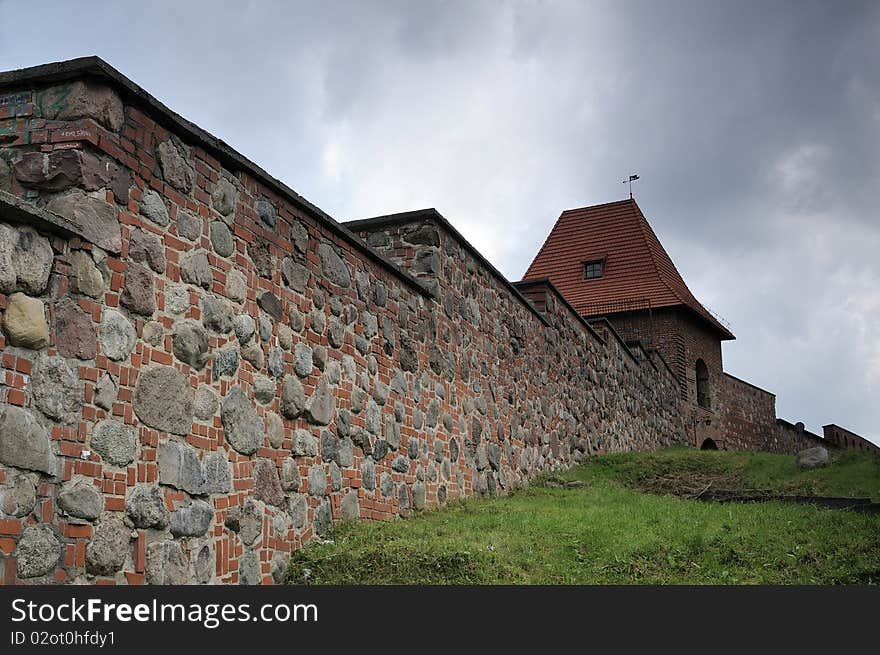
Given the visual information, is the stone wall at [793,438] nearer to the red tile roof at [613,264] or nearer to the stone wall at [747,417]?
the stone wall at [747,417]

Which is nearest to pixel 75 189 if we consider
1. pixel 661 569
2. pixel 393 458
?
pixel 393 458

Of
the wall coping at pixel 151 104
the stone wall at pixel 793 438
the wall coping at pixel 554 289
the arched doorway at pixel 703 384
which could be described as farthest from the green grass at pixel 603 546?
the stone wall at pixel 793 438

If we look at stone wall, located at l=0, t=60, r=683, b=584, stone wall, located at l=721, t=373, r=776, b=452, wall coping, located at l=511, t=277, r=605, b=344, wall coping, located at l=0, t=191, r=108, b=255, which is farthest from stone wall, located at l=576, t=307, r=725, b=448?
wall coping, located at l=0, t=191, r=108, b=255

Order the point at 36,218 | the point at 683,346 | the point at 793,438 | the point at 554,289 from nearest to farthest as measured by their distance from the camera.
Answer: the point at 36,218
the point at 554,289
the point at 683,346
the point at 793,438

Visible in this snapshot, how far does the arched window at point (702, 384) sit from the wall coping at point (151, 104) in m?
22.2

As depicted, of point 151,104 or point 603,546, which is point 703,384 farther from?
point 151,104

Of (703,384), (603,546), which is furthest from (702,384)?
(603,546)

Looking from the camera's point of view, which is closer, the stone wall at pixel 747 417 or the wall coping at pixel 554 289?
the wall coping at pixel 554 289

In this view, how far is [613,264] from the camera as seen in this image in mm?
27547

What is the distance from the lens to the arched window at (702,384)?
89.7 ft

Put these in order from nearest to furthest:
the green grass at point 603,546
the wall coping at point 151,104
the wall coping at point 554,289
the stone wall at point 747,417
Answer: the wall coping at point 151,104
the green grass at point 603,546
the wall coping at point 554,289
the stone wall at point 747,417

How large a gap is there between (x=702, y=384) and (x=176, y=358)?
24238 mm

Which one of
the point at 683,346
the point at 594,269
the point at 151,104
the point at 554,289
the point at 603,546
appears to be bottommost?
the point at 603,546

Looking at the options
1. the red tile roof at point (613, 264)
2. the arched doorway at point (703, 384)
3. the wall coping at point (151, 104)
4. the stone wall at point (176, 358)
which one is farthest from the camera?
the arched doorway at point (703, 384)
